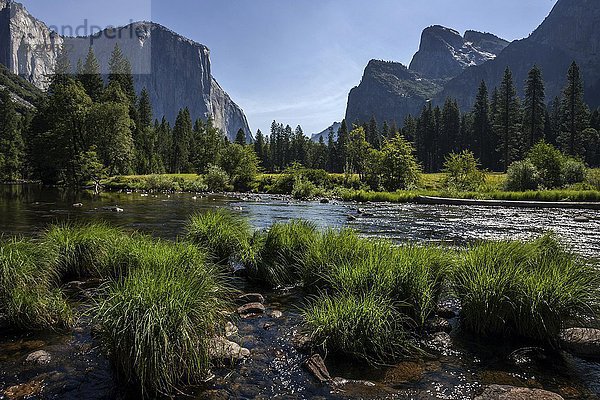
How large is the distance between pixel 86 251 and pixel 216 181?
51.4 meters

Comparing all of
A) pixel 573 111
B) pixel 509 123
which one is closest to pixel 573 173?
pixel 509 123

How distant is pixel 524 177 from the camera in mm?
43094

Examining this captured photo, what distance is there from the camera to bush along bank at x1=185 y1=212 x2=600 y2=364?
5836mm

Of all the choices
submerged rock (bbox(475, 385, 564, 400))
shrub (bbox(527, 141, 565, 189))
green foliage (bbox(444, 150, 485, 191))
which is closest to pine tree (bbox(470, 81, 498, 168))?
green foliage (bbox(444, 150, 485, 191))

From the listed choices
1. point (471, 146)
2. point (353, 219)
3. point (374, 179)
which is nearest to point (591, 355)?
point (353, 219)

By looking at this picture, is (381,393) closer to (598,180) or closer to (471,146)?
(598,180)

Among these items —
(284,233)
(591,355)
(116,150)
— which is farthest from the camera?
(116,150)

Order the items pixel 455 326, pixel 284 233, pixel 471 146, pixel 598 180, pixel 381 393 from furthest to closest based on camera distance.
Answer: pixel 471 146 < pixel 598 180 < pixel 284 233 < pixel 455 326 < pixel 381 393

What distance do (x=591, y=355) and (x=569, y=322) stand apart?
53 cm

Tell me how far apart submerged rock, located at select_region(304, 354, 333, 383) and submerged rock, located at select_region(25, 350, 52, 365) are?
3748 millimetres

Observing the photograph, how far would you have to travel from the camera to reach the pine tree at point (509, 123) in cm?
8269

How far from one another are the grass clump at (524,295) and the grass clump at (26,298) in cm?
697

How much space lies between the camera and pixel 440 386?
5184mm

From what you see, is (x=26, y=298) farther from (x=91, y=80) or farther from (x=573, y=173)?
(x=91, y=80)
